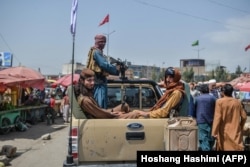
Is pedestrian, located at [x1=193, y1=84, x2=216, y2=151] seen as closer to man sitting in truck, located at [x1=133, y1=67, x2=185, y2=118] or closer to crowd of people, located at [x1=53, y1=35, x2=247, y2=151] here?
crowd of people, located at [x1=53, y1=35, x2=247, y2=151]

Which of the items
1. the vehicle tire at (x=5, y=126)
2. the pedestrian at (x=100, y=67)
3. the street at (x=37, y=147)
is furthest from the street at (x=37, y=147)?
the pedestrian at (x=100, y=67)

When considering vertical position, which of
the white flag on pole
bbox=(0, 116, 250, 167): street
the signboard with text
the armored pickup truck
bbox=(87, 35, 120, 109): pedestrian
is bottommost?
bbox=(0, 116, 250, 167): street

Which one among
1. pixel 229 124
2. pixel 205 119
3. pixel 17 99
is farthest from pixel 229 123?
pixel 17 99

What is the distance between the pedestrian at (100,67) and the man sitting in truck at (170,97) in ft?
3.07

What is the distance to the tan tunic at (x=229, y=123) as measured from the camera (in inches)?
236

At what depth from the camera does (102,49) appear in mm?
5688

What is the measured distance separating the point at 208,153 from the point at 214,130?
205 cm

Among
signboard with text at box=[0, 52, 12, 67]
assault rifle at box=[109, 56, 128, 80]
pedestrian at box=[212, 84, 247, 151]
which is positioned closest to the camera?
assault rifle at box=[109, 56, 128, 80]

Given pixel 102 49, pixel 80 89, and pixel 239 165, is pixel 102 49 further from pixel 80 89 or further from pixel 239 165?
pixel 239 165

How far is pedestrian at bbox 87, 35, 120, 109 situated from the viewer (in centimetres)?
546

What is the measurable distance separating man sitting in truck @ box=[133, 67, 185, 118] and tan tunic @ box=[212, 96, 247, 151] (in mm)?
1358

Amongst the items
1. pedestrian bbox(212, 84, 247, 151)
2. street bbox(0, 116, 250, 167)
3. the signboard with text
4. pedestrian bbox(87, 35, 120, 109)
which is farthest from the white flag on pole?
the signboard with text

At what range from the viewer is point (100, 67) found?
18.0 feet

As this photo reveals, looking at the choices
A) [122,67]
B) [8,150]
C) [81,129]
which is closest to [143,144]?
[81,129]
